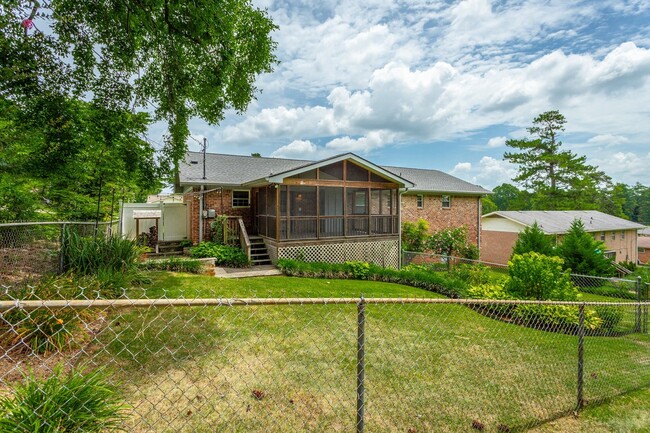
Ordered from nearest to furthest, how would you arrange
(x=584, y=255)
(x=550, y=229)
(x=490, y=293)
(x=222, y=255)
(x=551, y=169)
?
(x=490, y=293) → (x=222, y=255) → (x=584, y=255) → (x=550, y=229) → (x=551, y=169)

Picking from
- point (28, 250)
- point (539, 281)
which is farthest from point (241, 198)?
point (539, 281)

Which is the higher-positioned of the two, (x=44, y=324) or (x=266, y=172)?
(x=266, y=172)

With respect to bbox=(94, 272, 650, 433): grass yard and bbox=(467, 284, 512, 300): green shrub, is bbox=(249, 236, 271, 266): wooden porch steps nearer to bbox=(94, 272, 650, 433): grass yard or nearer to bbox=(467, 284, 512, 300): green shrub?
bbox=(94, 272, 650, 433): grass yard

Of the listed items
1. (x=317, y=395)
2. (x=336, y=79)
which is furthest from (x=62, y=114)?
(x=336, y=79)

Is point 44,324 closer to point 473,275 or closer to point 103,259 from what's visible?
point 103,259

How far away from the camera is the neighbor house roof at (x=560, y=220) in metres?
23.2

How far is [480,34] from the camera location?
8883 mm

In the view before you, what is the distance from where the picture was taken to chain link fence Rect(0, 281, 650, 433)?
2.91 metres

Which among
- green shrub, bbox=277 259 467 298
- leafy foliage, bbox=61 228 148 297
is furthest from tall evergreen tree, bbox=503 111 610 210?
leafy foliage, bbox=61 228 148 297

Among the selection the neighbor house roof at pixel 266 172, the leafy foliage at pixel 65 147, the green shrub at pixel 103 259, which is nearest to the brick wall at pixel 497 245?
the neighbor house roof at pixel 266 172

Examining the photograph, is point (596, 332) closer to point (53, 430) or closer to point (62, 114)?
point (53, 430)

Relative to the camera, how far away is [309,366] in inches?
159

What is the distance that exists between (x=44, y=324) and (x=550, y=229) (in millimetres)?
27892

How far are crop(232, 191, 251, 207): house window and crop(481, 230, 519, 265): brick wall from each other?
19.8 m
